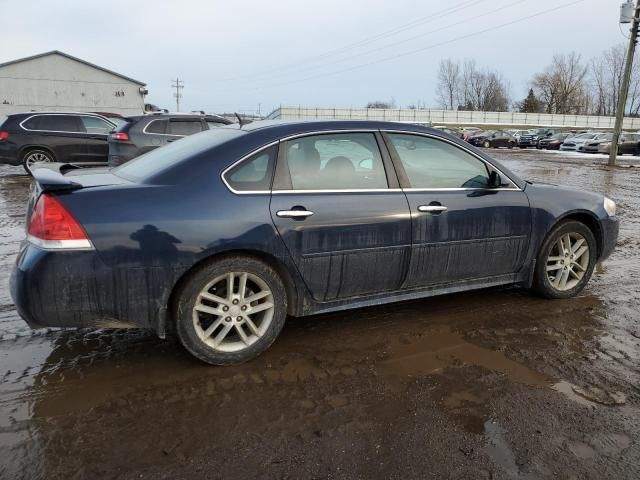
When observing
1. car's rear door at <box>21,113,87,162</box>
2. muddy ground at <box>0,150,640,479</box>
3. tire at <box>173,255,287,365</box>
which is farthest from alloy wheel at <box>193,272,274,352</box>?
car's rear door at <box>21,113,87,162</box>

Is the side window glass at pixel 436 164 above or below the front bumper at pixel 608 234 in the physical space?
above

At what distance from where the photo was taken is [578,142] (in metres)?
32.4

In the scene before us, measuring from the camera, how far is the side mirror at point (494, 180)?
3.90m

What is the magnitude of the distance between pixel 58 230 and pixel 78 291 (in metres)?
0.35

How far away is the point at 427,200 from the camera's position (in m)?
3.60

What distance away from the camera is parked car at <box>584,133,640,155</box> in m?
29.2

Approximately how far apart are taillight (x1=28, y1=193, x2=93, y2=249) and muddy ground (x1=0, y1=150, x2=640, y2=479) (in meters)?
0.85

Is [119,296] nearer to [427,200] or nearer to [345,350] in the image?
[345,350]

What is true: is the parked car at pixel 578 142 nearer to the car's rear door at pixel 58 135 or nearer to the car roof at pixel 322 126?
the car's rear door at pixel 58 135

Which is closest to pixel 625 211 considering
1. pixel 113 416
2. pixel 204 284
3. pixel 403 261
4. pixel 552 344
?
pixel 552 344

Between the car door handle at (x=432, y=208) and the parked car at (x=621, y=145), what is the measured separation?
30.1 meters

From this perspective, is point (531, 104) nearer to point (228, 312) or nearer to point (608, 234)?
point (608, 234)

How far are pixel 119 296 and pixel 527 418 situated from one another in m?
2.36

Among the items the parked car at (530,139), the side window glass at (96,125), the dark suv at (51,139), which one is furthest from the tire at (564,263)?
the parked car at (530,139)
